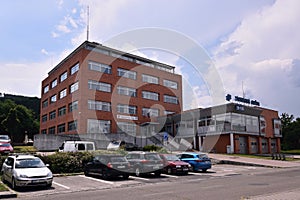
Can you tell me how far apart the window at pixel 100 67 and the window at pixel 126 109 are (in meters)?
5.95

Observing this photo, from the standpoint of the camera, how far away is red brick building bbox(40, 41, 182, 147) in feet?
154

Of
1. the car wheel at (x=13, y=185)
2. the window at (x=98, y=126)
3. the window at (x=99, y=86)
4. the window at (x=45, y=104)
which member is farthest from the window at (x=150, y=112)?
the car wheel at (x=13, y=185)

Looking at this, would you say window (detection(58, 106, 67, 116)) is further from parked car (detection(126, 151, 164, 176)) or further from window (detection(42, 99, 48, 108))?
parked car (detection(126, 151, 164, 176))

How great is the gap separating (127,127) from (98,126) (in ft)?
18.0

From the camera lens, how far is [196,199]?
10344mm

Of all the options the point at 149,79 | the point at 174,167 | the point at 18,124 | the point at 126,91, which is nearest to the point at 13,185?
the point at 174,167

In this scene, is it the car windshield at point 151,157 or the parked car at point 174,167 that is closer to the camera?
the car windshield at point 151,157

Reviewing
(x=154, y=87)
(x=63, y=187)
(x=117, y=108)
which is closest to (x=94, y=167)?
(x=63, y=187)

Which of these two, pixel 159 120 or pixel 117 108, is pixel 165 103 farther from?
pixel 117 108

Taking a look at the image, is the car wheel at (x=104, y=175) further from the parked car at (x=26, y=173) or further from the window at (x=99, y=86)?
the window at (x=99, y=86)

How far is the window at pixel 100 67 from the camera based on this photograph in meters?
48.3

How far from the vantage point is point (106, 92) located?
49312 mm

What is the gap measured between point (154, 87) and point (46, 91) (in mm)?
23621

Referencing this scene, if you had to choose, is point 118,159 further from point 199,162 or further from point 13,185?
point 199,162
